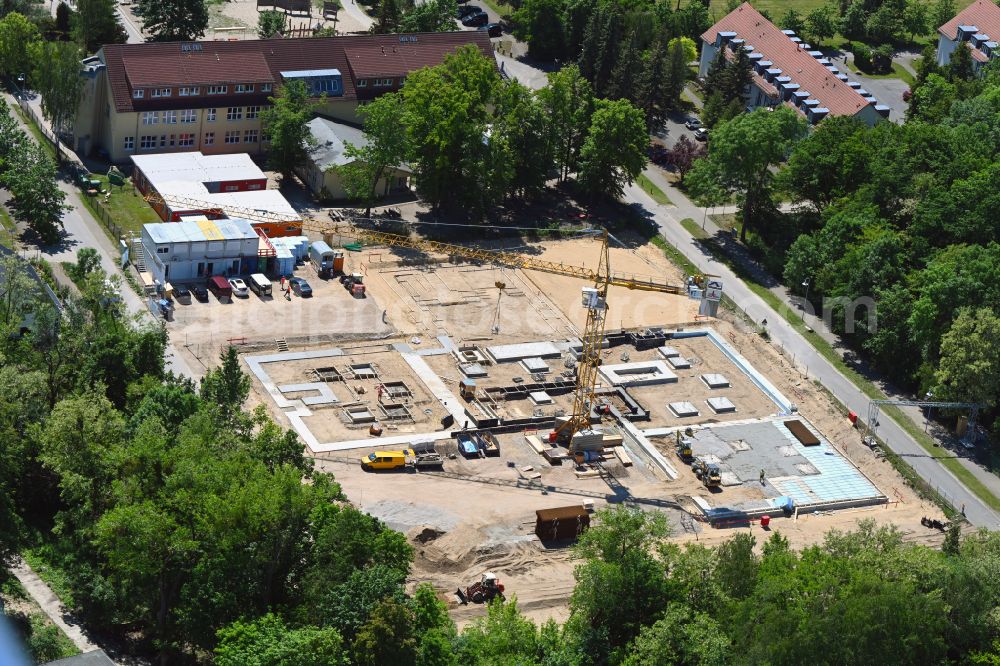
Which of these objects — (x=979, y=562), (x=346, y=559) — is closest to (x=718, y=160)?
(x=979, y=562)

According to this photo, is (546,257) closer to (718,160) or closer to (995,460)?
(718,160)

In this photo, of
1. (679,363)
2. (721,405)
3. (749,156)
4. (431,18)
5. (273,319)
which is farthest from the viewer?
(431,18)

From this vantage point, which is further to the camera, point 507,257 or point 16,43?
point 16,43

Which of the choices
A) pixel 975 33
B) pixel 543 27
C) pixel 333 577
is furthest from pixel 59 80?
pixel 975 33

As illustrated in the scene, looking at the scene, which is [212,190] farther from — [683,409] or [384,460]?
[683,409]

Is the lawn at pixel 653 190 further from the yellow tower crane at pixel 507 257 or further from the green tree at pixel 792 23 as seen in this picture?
the green tree at pixel 792 23
